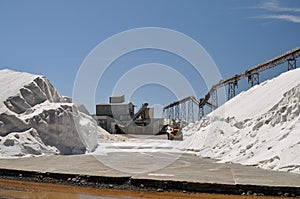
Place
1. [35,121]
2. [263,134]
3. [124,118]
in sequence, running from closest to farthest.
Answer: [263,134]
[35,121]
[124,118]

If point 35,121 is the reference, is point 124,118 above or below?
below

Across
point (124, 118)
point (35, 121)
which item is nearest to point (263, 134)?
point (35, 121)

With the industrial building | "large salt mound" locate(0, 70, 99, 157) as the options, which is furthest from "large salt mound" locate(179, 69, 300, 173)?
the industrial building

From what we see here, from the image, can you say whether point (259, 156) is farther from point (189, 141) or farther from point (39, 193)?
point (189, 141)

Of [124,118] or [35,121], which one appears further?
[124,118]

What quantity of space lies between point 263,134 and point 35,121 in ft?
19.2

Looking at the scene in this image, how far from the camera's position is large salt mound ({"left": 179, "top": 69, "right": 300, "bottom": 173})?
5699mm

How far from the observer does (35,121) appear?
354 inches

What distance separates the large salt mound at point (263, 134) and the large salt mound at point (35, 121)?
3880mm

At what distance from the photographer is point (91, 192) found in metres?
4.29

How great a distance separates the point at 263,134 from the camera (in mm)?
7090

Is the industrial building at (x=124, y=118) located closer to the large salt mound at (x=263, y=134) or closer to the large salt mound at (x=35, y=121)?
the large salt mound at (x=35, y=121)

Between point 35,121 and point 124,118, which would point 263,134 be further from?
point 124,118

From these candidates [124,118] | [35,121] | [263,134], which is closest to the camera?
[263,134]
